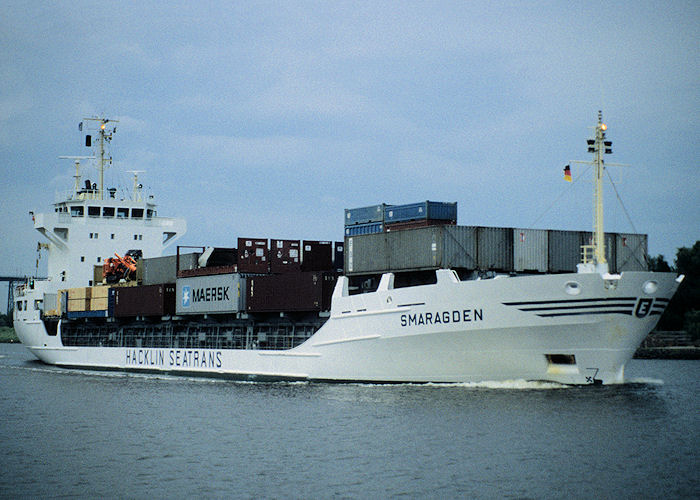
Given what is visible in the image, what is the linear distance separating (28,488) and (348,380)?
15.9m

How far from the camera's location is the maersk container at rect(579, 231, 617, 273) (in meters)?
31.8

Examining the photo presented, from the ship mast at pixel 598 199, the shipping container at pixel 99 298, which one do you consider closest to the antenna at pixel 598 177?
the ship mast at pixel 598 199

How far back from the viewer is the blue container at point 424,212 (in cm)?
3297

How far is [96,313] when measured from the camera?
49875 mm

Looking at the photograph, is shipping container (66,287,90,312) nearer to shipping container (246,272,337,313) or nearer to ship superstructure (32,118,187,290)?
ship superstructure (32,118,187,290)

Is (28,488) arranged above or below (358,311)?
below

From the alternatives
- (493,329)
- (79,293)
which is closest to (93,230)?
(79,293)

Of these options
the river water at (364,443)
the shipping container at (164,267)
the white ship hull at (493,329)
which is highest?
the shipping container at (164,267)

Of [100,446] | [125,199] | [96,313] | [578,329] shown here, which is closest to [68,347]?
[96,313]

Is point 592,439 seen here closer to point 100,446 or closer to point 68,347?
point 100,446

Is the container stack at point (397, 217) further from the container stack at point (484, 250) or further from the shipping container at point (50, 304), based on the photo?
the shipping container at point (50, 304)

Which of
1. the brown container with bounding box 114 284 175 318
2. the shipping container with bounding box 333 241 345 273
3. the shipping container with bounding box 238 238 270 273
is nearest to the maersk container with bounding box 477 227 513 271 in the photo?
the shipping container with bounding box 333 241 345 273

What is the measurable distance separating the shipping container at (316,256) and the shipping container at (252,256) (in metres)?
1.75

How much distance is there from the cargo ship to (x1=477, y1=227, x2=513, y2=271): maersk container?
0.14 feet
